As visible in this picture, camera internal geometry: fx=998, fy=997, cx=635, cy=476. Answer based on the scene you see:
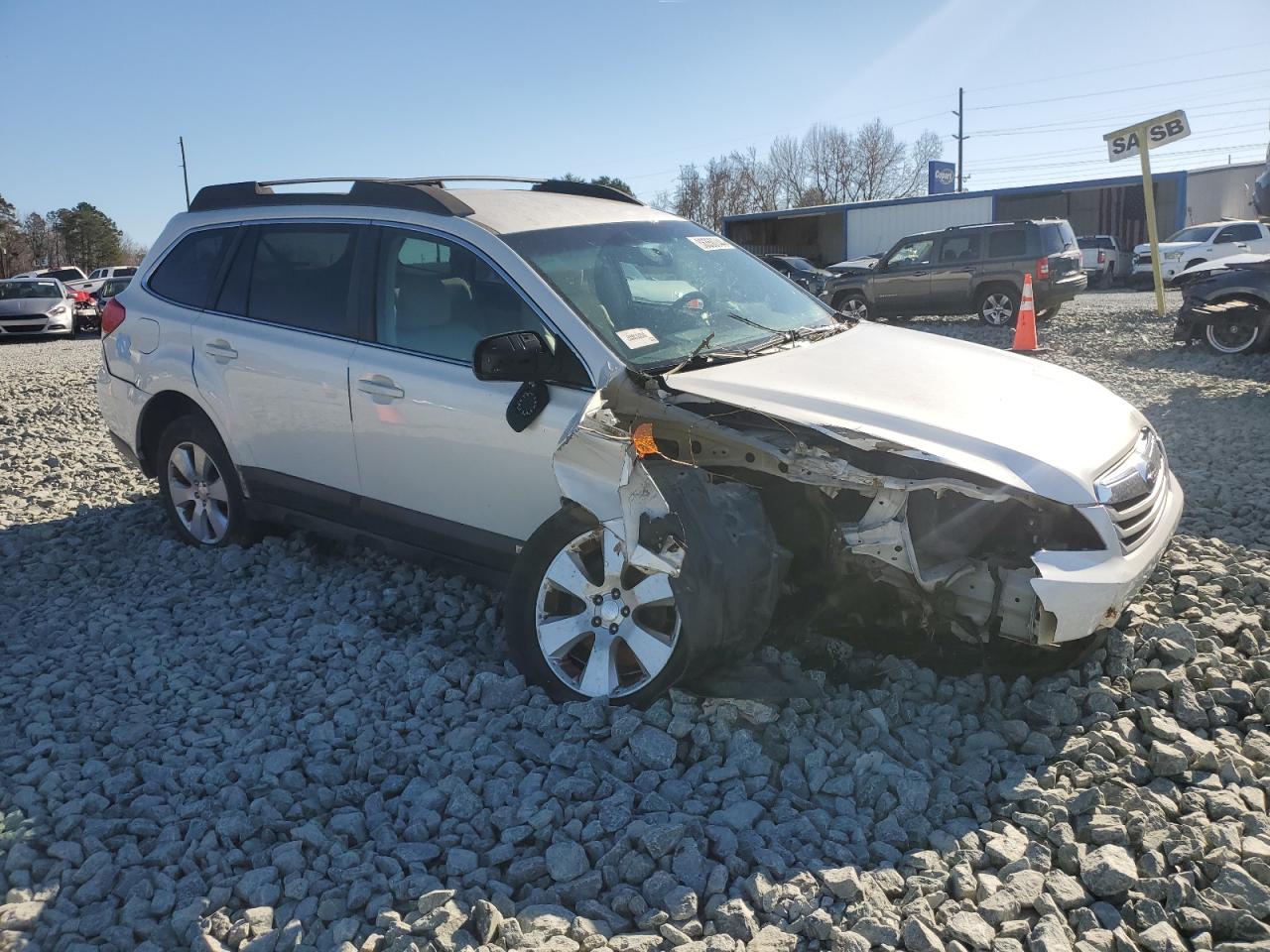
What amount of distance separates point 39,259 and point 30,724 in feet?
236

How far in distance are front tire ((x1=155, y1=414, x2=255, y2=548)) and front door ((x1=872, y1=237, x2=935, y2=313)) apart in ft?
48.9

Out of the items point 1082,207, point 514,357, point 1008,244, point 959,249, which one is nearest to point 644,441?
point 514,357

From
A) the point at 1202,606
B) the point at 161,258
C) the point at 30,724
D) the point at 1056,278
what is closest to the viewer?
the point at 30,724

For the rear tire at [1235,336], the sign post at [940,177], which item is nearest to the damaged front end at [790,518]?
the rear tire at [1235,336]

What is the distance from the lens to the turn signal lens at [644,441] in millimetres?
3451

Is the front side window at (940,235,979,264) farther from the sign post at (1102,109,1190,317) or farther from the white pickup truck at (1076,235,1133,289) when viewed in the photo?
the white pickup truck at (1076,235,1133,289)

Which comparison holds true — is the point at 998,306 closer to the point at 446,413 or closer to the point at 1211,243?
the point at 1211,243

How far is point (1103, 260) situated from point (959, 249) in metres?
14.5

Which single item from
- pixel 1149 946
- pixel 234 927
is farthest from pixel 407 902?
pixel 1149 946

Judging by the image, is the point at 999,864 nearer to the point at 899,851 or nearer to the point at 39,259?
the point at 899,851

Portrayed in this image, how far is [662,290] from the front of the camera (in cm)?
443

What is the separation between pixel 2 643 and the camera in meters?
4.50

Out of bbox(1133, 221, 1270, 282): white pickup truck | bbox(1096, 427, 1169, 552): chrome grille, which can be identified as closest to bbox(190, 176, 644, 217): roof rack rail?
bbox(1096, 427, 1169, 552): chrome grille

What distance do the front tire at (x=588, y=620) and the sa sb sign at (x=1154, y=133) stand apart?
14.9 m
